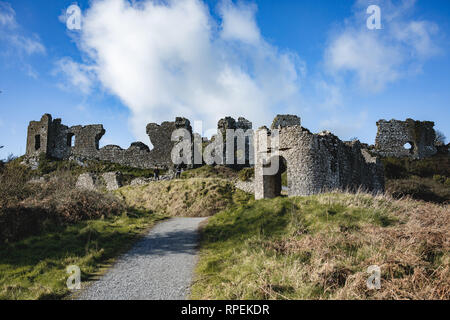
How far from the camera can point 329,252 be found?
22.8 feet

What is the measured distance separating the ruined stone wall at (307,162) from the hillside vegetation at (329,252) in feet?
8.42

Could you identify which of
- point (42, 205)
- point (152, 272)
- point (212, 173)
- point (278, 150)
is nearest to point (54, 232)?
point (42, 205)

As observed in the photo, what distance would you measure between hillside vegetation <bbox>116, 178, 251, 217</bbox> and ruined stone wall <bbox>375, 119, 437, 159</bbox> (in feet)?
82.1

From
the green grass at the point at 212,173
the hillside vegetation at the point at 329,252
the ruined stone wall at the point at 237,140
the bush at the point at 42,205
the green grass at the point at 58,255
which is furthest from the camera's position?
the ruined stone wall at the point at 237,140

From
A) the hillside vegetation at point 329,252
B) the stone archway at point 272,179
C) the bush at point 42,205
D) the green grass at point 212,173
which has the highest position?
the green grass at point 212,173

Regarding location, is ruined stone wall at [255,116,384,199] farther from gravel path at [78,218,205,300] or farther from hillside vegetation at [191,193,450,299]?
gravel path at [78,218,205,300]

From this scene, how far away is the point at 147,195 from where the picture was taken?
22312mm

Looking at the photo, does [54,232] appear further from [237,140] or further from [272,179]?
[237,140]

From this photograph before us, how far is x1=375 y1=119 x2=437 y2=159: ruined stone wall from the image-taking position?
36500 millimetres

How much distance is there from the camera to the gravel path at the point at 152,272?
21.0 feet

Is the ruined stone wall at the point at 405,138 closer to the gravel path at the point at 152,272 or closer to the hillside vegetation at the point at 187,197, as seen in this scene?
the hillside vegetation at the point at 187,197

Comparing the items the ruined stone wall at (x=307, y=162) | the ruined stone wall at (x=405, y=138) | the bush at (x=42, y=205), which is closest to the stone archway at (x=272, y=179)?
the ruined stone wall at (x=307, y=162)

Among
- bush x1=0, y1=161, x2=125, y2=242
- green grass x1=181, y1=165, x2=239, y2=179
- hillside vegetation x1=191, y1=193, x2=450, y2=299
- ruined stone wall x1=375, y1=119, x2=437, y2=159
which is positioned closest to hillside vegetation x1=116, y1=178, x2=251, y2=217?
bush x1=0, y1=161, x2=125, y2=242

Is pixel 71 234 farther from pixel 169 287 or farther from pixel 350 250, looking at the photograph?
pixel 350 250
